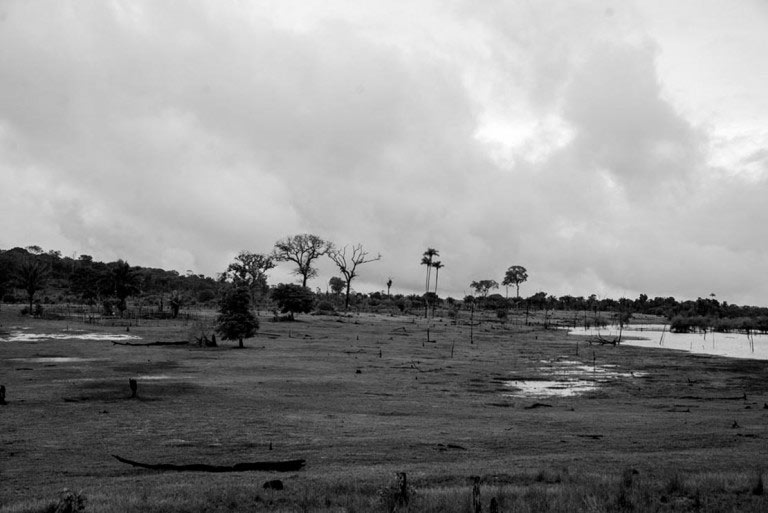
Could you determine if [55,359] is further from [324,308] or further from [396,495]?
[324,308]

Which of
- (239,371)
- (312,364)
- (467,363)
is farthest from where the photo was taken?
(467,363)

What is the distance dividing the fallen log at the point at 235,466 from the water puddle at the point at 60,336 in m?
51.0

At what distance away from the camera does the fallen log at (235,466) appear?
19203 mm

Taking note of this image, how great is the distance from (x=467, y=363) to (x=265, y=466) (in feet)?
128

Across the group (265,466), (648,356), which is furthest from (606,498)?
(648,356)

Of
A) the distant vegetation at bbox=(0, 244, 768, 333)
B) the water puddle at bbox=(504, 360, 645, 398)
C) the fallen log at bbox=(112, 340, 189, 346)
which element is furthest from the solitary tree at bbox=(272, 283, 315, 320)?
the water puddle at bbox=(504, 360, 645, 398)

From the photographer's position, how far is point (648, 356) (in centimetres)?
7000

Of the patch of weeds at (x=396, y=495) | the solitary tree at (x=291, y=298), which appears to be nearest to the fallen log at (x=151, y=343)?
the solitary tree at (x=291, y=298)

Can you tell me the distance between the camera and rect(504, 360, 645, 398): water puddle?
133ft

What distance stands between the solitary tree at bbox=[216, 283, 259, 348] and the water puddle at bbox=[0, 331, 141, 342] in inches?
419

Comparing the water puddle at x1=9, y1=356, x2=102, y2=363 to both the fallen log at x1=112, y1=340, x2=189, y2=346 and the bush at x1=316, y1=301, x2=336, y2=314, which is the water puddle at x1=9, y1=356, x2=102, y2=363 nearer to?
the fallen log at x1=112, y1=340, x2=189, y2=346

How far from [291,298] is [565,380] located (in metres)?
64.8

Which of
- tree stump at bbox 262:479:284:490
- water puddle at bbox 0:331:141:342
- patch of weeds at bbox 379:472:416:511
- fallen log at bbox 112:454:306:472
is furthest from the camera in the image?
water puddle at bbox 0:331:141:342

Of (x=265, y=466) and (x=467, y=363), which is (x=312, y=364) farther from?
(x=265, y=466)
